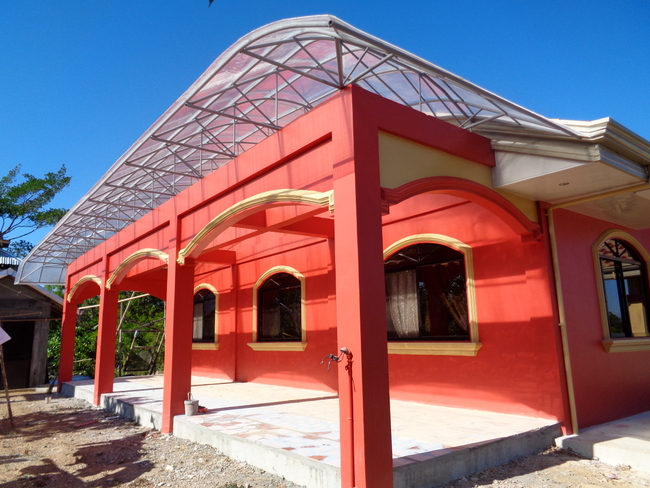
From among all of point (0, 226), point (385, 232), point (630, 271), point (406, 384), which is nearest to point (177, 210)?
point (385, 232)

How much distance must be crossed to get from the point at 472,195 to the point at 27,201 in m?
23.7

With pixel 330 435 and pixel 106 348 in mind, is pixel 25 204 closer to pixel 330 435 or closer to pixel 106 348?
pixel 106 348

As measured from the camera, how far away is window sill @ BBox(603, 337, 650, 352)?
6.79 metres

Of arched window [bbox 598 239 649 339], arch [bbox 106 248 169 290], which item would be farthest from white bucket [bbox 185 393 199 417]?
arched window [bbox 598 239 649 339]

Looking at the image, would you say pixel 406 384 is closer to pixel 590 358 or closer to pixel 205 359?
pixel 590 358

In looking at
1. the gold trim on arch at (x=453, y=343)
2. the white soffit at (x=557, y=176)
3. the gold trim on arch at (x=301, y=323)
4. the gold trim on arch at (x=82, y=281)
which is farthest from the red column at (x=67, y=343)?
the white soffit at (x=557, y=176)

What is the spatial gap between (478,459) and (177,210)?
6218 millimetres

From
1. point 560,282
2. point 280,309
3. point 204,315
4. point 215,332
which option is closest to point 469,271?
point 560,282

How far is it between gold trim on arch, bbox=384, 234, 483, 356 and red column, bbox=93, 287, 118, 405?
706 centimetres

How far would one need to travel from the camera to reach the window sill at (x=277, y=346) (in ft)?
33.0

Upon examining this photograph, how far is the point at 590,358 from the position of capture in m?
6.60

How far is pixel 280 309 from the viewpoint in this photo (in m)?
11.0

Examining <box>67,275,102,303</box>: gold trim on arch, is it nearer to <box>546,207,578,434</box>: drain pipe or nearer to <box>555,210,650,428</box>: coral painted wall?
<box>546,207,578,434</box>: drain pipe

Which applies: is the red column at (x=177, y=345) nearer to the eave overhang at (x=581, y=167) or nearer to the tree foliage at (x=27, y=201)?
the eave overhang at (x=581, y=167)
